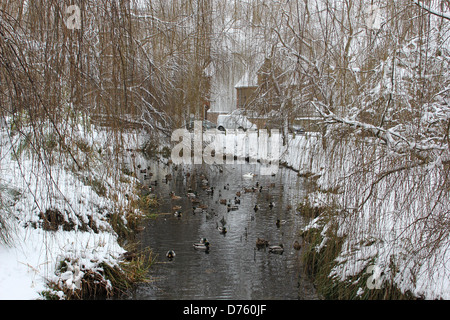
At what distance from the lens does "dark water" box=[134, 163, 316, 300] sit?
434 centimetres

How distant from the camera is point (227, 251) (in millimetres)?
5578

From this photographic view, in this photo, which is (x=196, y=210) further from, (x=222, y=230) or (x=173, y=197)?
(x=222, y=230)

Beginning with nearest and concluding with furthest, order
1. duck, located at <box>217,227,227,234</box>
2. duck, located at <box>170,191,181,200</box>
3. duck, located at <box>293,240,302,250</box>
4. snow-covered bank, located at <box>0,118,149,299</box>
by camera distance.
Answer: snow-covered bank, located at <box>0,118,149,299</box> < duck, located at <box>293,240,302,250</box> < duck, located at <box>217,227,227,234</box> < duck, located at <box>170,191,181,200</box>

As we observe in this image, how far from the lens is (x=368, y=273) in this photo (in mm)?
3295

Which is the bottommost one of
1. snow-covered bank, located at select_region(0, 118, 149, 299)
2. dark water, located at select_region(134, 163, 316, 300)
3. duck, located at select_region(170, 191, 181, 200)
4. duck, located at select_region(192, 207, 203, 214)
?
dark water, located at select_region(134, 163, 316, 300)

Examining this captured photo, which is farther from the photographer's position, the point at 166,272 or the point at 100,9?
the point at 166,272

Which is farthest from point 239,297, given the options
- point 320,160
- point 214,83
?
point 214,83

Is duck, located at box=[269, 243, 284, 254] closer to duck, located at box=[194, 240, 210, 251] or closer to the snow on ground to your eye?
duck, located at box=[194, 240, 210, 251]

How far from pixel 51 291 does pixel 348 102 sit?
3.09m

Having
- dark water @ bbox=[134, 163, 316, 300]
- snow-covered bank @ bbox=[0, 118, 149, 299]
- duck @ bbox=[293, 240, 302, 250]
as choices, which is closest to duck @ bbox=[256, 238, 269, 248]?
dark water @ bbox=[134, 163, 316, 300]

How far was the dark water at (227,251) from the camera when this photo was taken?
434 cm

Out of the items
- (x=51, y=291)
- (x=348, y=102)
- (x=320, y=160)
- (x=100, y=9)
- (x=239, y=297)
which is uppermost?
(x=100, y=9)

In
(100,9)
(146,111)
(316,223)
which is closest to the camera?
(100,9)

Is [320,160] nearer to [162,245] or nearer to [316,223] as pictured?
[316,223]
